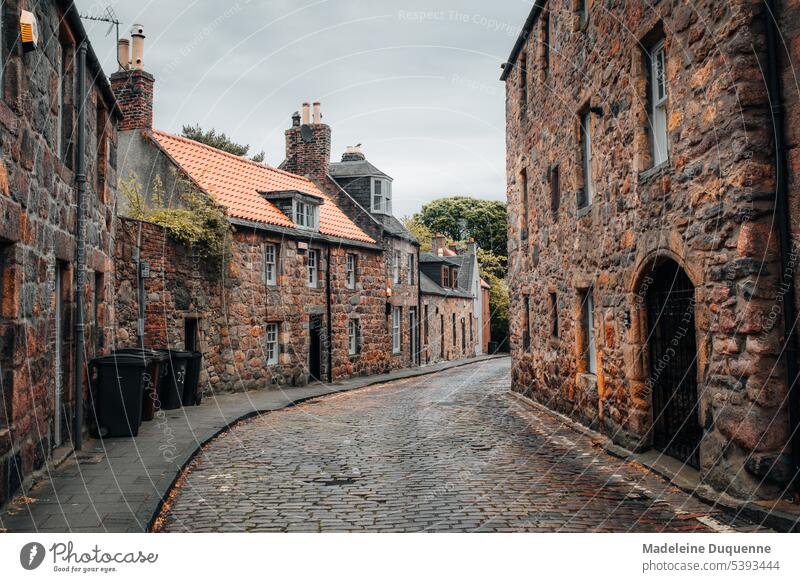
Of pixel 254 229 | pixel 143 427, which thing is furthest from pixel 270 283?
pixel 143 427

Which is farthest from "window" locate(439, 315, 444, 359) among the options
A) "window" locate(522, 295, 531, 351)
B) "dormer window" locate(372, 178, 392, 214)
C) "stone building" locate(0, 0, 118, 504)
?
"stone building" locate(0, 0, 118, 504)

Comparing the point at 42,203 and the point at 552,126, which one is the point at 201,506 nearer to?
the point at 42,203

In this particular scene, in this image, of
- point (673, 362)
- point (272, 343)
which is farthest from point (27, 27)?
point (272, 343)

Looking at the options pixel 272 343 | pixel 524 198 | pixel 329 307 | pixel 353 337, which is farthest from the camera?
pixel 353 337

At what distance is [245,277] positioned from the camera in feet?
63.7

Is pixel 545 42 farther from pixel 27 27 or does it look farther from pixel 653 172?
pixel 27 27

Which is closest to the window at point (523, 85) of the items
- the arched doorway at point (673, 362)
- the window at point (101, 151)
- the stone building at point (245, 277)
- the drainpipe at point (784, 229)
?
the stone building at point (245, 277)

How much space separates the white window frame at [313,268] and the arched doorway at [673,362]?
1508 centimetres

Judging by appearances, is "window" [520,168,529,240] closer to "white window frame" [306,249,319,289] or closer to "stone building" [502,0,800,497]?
"stone building" [502,0,800,497]

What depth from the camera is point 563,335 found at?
13633 millimetres

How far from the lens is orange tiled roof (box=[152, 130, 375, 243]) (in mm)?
20000

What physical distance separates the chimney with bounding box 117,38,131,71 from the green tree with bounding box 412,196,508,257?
4307 centimetres

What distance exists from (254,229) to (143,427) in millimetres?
8918

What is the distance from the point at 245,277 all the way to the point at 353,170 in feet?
38.0
